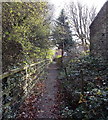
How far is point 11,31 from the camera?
111 inches

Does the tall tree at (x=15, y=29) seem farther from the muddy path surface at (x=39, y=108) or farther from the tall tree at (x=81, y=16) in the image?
the tall tree at (x=81, y=16)

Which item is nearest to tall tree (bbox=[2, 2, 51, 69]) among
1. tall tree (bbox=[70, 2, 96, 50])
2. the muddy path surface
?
the muddy path surface

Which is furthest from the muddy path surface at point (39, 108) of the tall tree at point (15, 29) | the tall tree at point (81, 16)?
the tall tree at point (81, 16)

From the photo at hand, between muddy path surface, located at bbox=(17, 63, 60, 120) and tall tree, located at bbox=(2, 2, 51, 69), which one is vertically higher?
tall tree, located at bbox=(2, 2, 51, 69)

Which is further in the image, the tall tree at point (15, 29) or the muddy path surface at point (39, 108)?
the muddy path surface at point (39, 108)

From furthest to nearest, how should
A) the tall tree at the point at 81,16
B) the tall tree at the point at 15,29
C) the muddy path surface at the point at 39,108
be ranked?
1. the tall tree at the point at 81,16
2. the muddy path surface at the point at 39,108
3. the tall tree at the point at 15,29

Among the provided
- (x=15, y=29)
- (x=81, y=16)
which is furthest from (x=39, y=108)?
(x=81, y=16)

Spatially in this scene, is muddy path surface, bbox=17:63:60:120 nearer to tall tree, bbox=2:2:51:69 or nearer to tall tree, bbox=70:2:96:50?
tall tree, bbox=2:2:51:69

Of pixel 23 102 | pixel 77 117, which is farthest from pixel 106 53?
pixel 23 102

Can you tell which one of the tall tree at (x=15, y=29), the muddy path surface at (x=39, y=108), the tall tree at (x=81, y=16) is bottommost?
the muddy path surface at (x=39, y=108)

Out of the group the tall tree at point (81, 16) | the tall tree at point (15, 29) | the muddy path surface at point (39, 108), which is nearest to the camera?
the tall tree at point (15, 29)

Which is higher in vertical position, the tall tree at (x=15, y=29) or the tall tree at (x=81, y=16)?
the tall tree at (x=81, y=16)

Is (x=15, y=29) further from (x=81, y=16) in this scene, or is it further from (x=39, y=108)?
(x=81, y=16)

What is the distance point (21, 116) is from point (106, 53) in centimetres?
438
